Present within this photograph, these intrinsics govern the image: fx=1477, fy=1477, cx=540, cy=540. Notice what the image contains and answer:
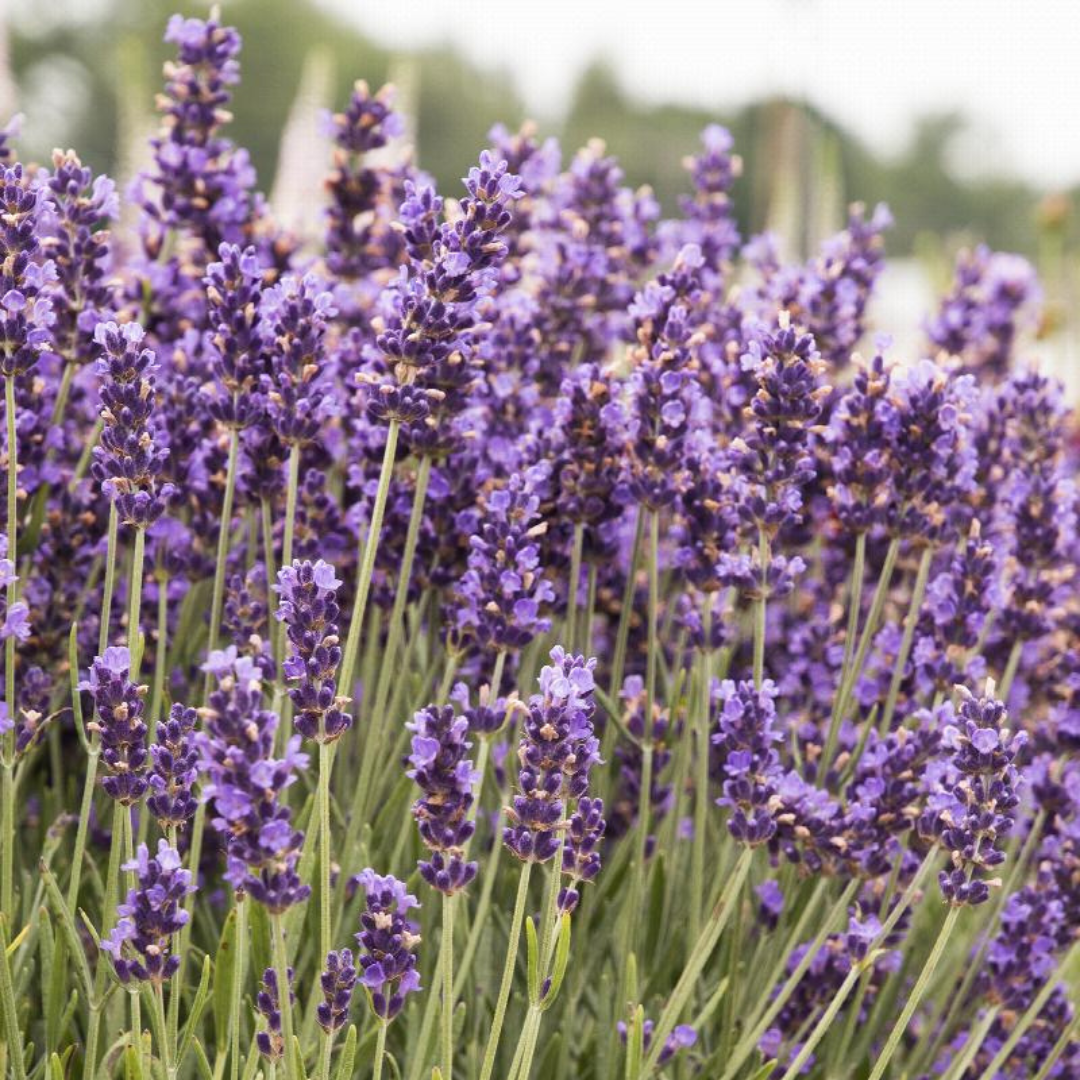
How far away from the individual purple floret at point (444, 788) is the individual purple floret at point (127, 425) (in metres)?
0.52

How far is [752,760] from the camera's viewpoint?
210cm

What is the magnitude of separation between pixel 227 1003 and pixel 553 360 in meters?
1.53

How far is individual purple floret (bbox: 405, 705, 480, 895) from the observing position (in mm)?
1755

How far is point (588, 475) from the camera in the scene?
2.42 meters

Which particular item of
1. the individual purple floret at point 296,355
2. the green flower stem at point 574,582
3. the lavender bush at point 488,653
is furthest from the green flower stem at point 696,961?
the individual purple floret at point 296,355

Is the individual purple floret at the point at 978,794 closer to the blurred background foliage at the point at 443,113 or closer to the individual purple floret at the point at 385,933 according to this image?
the individual purple floret at the point at 385,933

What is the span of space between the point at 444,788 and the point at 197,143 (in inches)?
63.7

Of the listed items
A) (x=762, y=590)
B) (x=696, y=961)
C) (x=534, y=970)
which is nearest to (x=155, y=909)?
(x=534, y=970)

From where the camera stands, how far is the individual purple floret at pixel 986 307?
3.70 meters

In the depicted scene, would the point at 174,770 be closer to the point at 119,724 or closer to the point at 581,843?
the point at 119,724

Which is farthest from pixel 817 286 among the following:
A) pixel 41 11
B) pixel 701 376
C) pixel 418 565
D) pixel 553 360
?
pixel 41 11

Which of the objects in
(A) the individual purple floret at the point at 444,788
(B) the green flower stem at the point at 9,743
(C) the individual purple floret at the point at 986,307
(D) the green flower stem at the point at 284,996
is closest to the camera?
(D) the green flower stem at the point at 284,996

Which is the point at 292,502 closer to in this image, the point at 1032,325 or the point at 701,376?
the point at 701,376

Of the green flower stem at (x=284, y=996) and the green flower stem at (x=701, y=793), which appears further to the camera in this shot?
the green flower stem at (x=701, y=793)
